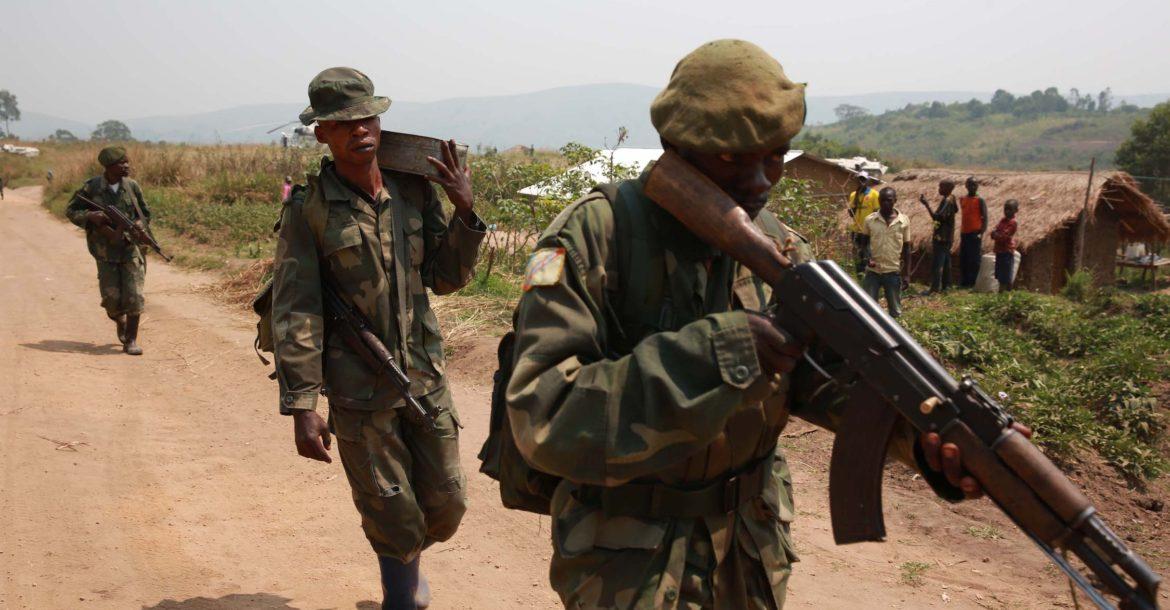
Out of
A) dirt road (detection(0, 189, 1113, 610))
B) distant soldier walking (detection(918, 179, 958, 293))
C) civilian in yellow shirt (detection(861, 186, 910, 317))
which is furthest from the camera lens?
distant soldier walking (detection(918, 179, 958, 293))

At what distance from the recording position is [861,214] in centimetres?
1176

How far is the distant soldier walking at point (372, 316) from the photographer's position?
3662 mm

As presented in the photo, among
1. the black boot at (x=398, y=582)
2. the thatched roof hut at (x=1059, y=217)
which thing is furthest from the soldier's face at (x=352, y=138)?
the thatched roof hut at (x=1059, y=217)

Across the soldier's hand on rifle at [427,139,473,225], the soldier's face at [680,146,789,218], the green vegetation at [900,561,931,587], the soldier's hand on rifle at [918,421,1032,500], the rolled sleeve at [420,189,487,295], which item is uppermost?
the soldier's face at [680,146,789,218]

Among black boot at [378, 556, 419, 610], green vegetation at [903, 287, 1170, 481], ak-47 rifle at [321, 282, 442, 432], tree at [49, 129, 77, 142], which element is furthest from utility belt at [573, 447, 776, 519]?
tree at [49, 129, 77, 142]

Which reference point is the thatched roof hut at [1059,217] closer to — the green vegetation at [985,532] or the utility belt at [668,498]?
the green vegetation at [985,532]

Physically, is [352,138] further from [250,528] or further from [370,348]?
[250,528]

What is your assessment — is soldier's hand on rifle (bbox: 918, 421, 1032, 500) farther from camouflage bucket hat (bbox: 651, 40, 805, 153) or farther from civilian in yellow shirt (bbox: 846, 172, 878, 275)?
civilian in yellow shirt (bbox: 846, 172, 878, 275)

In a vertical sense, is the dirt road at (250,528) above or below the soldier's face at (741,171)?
below

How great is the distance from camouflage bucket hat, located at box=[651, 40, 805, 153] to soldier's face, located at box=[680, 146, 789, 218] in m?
0.05

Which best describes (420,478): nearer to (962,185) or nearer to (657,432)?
(657,432)

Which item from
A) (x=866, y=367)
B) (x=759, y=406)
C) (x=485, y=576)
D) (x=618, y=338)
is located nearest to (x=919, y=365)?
(x=866, y=367)

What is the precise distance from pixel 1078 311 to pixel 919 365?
920cm

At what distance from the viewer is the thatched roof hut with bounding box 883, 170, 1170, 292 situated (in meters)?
13.9
